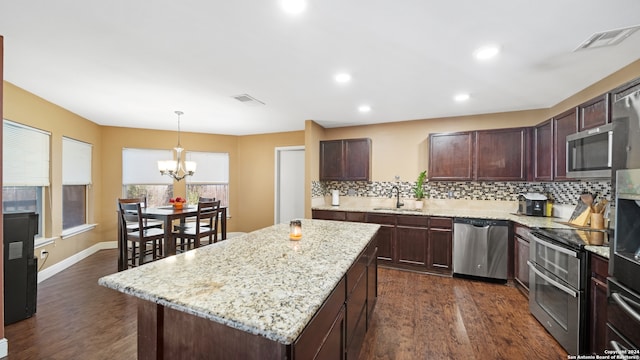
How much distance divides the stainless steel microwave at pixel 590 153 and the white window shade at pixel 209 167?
5729 millimetres

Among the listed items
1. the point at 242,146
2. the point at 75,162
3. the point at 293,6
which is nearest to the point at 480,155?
the point at 293,6

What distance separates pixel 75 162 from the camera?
4137mm

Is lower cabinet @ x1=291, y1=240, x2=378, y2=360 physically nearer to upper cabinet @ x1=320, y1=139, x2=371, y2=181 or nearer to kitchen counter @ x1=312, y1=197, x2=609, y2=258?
kitchen counter @ x1=312, y1=197, x2=609, y2=258

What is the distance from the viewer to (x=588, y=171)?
229 cm

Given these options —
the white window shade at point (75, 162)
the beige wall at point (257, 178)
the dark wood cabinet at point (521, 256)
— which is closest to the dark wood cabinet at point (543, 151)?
the dark wood cabinet at point (521, 256)

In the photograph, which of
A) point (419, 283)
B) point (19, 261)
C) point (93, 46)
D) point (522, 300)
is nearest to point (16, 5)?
point (93, 46)

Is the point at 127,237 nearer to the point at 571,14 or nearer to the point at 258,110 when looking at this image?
the point at 258,110

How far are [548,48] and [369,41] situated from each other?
146cm

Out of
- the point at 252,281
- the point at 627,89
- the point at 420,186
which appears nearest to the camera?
the point at 252,281

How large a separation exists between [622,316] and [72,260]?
6179 millimetres

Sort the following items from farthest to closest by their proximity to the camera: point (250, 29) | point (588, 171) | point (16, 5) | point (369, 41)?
point (588, 171)
point (369, 41)
point (250, 29)
point (16, 5)

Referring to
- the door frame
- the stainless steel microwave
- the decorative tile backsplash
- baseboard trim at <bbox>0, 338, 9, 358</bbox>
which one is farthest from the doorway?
the stainless steel microwave

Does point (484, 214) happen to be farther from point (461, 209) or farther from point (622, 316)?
point (622, 316)

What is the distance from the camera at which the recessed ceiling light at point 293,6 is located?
1505 millimetres
